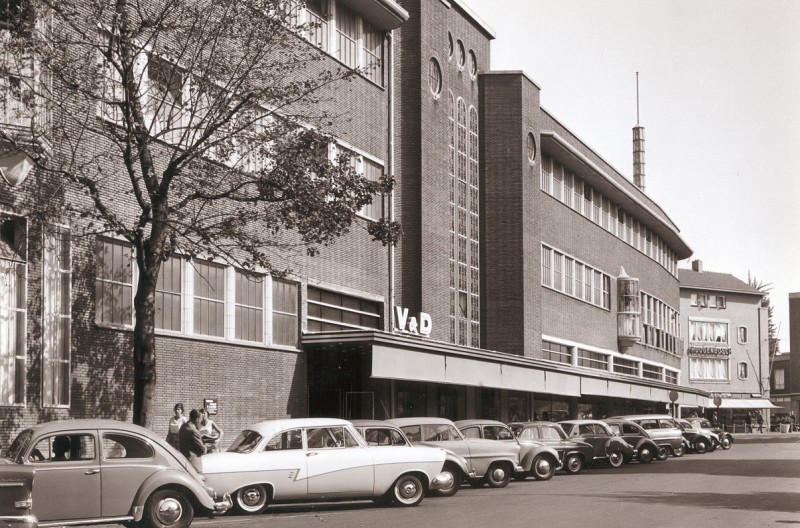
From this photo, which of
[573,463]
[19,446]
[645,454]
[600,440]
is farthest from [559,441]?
[19,446]

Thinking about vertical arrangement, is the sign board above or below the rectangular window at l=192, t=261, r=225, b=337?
below

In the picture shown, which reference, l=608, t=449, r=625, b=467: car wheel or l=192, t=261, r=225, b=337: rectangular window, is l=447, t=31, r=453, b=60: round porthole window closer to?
l=608, t=449, r=625, b=467: car wheel

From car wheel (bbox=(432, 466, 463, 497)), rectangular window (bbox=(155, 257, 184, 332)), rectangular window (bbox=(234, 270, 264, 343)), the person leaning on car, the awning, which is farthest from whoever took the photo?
the awning

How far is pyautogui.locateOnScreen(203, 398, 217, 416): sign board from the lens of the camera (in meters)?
24.1

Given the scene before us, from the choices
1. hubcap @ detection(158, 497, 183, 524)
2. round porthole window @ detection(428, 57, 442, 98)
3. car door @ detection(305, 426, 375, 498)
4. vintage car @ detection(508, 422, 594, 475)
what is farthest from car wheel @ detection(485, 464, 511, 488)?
round porthole window @ detection(428, 57, 442, 98)

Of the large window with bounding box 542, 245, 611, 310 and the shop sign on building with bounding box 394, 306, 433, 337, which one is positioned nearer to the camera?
the shop sign on building with bounding box 394, 306, 433, 337

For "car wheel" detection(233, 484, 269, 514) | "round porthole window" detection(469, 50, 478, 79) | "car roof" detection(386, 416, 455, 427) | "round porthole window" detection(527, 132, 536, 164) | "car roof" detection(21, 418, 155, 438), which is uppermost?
"round porthole window" detection(469, 50, 478, 79)

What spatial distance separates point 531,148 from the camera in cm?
4450

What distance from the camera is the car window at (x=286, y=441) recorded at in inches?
687

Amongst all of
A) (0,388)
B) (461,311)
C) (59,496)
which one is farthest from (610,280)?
(59,496)

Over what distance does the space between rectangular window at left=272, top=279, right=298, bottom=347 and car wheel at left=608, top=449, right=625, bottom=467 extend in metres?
9.59

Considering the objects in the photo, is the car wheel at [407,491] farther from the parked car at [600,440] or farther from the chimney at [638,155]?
the chimney at [638,155]

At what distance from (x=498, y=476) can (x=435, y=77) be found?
18.4 meters

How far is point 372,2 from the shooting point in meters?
31.9
